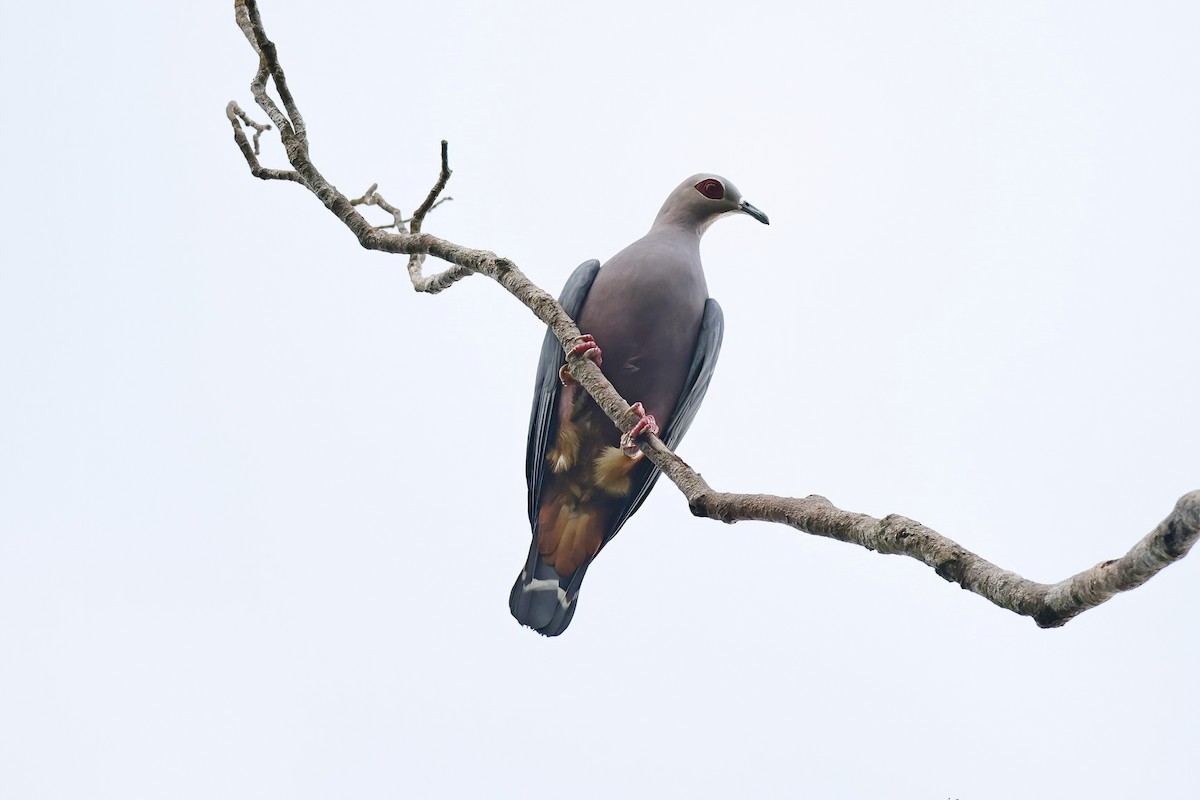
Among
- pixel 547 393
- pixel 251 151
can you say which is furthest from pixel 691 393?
pixel 251 151

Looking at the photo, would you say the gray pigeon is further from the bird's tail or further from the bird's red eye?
the bird's red eye

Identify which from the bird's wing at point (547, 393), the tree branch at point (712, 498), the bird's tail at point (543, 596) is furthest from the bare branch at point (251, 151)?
the bird's tail at point (543, 596)

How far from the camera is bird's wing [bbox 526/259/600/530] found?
4.96 metres

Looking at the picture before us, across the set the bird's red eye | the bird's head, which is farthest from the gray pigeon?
the bird's red eye

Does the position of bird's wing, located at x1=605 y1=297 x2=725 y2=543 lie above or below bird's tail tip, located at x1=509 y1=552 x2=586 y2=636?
above

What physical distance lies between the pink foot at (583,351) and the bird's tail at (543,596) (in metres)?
0.95

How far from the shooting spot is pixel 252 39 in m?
4.39

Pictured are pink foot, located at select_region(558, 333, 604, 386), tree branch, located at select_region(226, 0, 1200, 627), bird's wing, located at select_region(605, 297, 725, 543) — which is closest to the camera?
tree branch, located at select_region(226, 0, 1200, 627)

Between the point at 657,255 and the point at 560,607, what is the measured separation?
5.98 ft

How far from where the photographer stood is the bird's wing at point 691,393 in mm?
5164

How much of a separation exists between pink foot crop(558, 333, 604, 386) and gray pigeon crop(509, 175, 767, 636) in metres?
0.02

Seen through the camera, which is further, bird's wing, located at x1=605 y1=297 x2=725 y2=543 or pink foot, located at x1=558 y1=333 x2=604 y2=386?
bird's wing, located at x1=605 y1=297 x2=725 y2=543

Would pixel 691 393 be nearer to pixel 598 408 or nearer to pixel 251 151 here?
pixel 598 408

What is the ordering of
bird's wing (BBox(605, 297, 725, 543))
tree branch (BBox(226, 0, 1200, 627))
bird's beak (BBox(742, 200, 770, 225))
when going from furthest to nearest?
bird's beak (BBox(742, 200, 770, 225)) → bird's wing (BBox(605, 297, 725, 543)) → tree branch (BBox(226, 0, 1200, 627))
